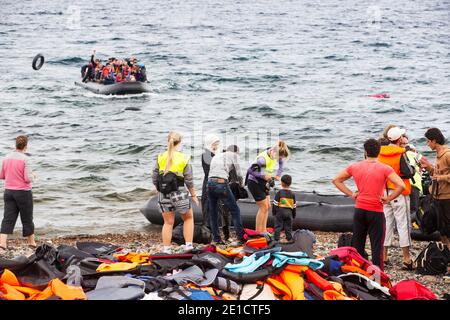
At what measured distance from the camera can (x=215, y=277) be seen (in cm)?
752

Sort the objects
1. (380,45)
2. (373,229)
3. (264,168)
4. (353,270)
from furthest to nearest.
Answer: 1. (380,45)
2. (264,168)
3. (373,229)
4. (353,270)

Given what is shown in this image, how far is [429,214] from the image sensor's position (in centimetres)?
980

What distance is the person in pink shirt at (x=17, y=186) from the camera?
10656mm

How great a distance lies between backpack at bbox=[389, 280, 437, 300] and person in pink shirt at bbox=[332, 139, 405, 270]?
133cm

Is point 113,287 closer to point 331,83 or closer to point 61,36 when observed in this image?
point 331,83

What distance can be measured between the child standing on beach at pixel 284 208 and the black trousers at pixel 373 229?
77.2 inches

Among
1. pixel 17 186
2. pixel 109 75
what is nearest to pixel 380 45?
pixel 109 75

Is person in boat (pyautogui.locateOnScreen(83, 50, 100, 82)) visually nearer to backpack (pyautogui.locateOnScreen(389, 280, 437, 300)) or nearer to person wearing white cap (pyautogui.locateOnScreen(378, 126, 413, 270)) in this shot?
person wearing white cap (pyautogui.locateOnScreen(378, 126, 413, 270))

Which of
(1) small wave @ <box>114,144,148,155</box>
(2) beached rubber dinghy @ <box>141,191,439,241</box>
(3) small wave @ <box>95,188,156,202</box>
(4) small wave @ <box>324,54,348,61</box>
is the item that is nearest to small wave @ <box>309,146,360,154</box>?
(1) small wave @ <box>114,144,148,155</box>

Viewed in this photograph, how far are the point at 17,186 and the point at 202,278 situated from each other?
4.42m

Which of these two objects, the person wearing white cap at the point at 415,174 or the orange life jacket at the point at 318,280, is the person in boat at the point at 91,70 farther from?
the orange life jacket at the point at 318,280

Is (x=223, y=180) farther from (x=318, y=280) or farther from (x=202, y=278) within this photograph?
(x=318, y=280)

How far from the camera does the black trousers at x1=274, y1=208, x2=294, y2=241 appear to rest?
435 inches

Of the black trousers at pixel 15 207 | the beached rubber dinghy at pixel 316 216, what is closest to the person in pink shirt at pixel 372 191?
the beached rubber dinghy at pixel 316 216
